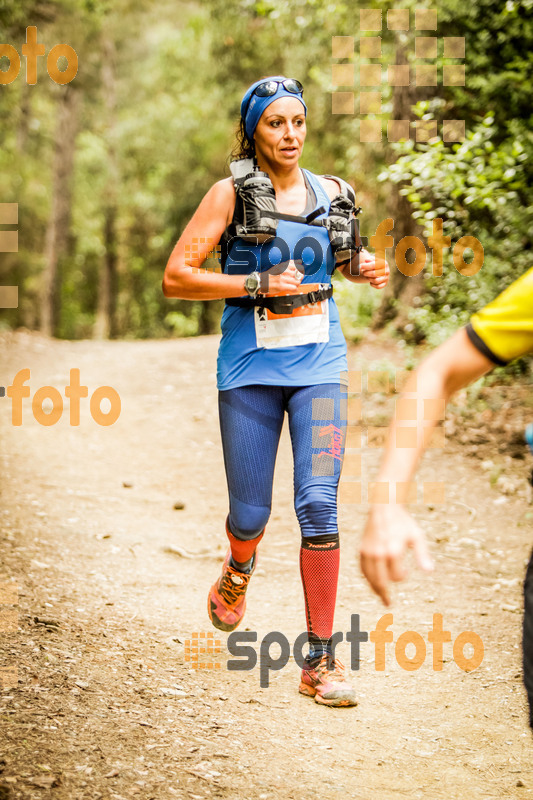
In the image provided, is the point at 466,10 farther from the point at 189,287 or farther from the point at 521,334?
the point at 521,334

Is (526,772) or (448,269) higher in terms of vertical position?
(448,269)

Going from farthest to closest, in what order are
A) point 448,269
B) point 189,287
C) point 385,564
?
point 448,269 → point 189,287 → point 385,564

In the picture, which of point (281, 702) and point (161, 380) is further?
point (161, 380)

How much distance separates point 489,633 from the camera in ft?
14.7

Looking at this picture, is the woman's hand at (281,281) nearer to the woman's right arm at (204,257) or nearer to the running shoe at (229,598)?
the woman's right arm at (204,257)

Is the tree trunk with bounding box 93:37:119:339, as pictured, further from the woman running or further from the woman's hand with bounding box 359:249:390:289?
the woman's hand with bounding box 359:249:390:289

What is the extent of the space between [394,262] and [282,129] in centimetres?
723

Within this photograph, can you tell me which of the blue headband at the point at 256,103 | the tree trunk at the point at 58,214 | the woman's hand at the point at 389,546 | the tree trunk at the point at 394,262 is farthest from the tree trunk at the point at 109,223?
the woman's hand at the point at 389,546

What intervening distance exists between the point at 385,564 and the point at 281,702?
212cm

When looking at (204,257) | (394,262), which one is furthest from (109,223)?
(204,257)

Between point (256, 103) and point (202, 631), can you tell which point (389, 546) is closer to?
point (256, 103)

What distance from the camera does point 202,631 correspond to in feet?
14.0

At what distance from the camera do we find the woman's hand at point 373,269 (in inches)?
140

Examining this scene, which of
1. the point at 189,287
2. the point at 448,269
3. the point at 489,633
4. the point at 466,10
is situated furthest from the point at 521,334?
the point at 466,10
